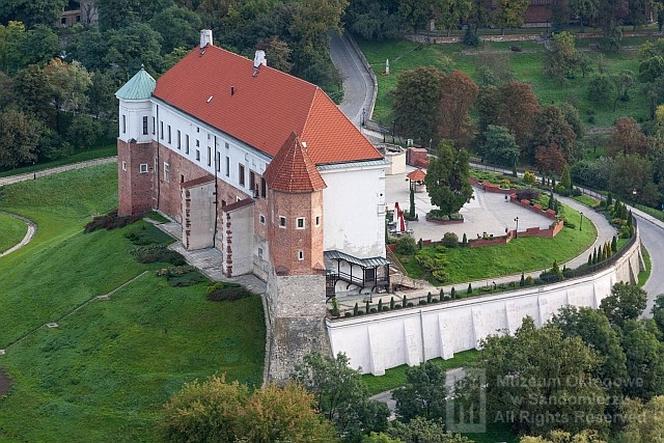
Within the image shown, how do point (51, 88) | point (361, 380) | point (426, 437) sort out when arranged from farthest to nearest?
1. point (51, 88)
2. point (361, 380)
3. point (426, 437)

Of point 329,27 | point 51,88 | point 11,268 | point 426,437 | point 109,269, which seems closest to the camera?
point 426,437

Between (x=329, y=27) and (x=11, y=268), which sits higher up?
(x=329, y=27)

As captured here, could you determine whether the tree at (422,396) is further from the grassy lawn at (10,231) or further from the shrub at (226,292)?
the grassy lawn at (10,231)

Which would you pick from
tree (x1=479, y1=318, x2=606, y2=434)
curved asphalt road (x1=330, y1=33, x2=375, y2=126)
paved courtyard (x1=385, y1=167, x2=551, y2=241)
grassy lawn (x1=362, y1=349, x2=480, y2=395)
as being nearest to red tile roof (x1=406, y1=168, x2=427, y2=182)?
paved courtyard (x1=385, y1=167, x2=551, y2=241)

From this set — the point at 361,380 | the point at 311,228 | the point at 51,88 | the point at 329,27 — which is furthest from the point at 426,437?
the point at 329,27

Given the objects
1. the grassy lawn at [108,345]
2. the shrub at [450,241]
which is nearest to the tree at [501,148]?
the shrub at [450,241]

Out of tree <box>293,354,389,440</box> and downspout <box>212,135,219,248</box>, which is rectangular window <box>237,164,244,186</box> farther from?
tree <box>293,354,389,440</box>

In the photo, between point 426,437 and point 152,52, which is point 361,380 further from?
point 152,52

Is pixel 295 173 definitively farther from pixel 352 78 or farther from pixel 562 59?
pixel 562 59
